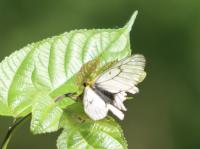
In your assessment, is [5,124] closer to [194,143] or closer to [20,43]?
[20,43]

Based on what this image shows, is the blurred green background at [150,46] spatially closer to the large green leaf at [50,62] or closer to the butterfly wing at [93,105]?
the large green leaf at [50,62]

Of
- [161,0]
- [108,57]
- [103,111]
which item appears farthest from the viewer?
[161,0]

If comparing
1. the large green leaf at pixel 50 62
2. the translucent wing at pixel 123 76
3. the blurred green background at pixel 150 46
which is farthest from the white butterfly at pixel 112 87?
the blurred green background at pixel 150 46

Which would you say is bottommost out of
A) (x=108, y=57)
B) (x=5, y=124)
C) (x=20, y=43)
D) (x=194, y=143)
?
(x=194, y=143)

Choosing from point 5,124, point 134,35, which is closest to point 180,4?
point 134,35

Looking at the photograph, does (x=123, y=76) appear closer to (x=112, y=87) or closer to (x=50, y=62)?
(x=112, y=87)

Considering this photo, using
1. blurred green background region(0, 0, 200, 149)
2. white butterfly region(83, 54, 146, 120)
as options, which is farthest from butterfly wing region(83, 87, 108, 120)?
blurred green background region(0, 0, 200, 149)

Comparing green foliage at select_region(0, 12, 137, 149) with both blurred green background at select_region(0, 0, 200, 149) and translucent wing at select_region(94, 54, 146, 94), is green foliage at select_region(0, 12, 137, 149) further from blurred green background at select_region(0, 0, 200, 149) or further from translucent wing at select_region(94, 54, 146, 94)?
blurred green background at select_region(0, 0, 200, 149)

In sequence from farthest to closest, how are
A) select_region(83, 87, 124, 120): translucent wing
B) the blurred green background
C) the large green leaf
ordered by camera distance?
the blurred green background < the large green leaf < select_region(83, 87, 124, 120): translucent wing
